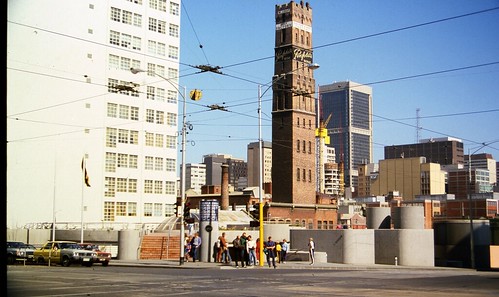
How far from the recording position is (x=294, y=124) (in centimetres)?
10381

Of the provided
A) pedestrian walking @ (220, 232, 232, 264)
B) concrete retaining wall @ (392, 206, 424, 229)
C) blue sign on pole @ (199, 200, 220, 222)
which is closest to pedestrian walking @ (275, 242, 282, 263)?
pedestrian walking @ (220, 232, 232, 264)

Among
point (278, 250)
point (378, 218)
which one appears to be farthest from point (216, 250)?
point (378, 218)

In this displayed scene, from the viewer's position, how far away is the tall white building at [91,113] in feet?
219

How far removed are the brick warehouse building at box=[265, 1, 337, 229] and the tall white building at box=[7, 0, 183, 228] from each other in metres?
22.9

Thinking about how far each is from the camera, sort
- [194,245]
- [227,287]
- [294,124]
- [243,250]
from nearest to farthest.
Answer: [227,287], [243,250], [194,245], [294,124]

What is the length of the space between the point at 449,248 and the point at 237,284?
3755 centimetres

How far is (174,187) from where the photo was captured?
3435 inches

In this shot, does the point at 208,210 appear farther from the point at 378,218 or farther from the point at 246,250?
the point at 378,218

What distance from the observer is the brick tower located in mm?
103625

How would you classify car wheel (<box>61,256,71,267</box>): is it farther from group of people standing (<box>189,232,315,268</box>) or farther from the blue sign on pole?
the blue sign on pole

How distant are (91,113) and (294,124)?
3795 centimetres

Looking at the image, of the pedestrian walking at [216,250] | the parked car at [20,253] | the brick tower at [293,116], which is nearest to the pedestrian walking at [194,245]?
the pedestrian walking at [216,250]
